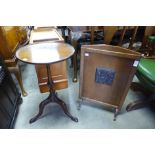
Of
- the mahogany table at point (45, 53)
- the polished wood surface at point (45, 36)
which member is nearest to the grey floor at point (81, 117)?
the mahogany table at point (45, 53)

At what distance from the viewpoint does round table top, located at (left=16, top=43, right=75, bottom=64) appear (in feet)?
3.71

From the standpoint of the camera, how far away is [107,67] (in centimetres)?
135

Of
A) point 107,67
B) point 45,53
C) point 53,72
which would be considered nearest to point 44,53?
point 45,53

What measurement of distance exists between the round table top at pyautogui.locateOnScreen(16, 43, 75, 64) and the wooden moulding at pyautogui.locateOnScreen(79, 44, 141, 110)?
0.62ft

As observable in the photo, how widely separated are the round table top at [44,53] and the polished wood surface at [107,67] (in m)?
0.19

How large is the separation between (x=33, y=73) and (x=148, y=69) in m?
1.77

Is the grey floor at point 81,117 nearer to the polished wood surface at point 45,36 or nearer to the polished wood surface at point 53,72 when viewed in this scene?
the polished wood surface at point 53,72

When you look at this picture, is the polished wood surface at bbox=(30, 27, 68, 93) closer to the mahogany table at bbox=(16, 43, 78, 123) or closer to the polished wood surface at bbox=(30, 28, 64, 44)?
the polished wood surface at bbox=(30, 28, 64, 44)

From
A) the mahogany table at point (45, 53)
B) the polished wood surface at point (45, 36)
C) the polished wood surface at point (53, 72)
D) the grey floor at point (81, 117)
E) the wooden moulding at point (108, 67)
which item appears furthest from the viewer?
the polished wood surface at point (53, 72)

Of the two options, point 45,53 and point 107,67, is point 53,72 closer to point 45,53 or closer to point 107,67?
point 45,53

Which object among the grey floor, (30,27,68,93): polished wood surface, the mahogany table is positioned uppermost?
the mahogany table

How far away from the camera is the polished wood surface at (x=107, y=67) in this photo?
1236mm

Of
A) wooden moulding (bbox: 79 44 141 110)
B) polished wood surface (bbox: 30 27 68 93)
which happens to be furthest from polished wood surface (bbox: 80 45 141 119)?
polished wood surface (bbox: 30 27 68 93)

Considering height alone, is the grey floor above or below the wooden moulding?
below
